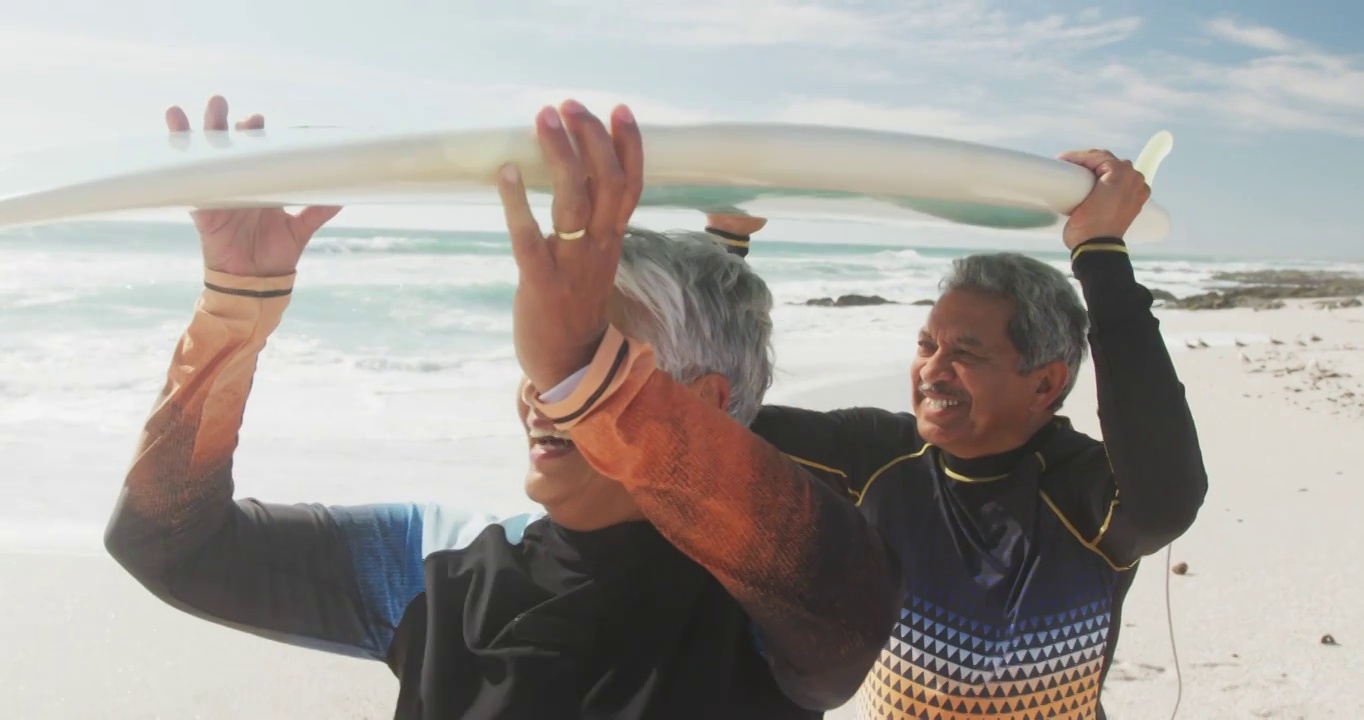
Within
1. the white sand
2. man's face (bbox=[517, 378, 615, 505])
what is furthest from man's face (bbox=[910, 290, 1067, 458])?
the white sand

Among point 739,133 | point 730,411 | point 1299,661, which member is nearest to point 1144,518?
point 730,411

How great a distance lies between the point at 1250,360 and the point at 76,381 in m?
11.5

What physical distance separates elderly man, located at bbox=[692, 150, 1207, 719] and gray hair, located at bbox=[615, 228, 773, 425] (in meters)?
0.59

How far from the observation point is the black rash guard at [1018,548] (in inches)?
72.3

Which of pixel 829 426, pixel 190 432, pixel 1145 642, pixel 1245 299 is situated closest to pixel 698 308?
pixel 190 432

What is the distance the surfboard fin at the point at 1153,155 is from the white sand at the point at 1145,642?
2.43m

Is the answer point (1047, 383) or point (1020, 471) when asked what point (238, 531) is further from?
point (1047, 383)

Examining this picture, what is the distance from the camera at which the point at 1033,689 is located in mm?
2082

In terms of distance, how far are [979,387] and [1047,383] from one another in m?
0.16

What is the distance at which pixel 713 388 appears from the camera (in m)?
1.50

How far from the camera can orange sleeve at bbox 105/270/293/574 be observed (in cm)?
153

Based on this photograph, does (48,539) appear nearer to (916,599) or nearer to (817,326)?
(916,599)

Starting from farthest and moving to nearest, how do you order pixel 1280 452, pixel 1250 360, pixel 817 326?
pixel 817 326
pixel 1250 360
pixel 1280 452

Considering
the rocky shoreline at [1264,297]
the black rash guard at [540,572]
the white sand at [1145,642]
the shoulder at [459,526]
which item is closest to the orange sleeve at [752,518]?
the black rash guard at [540,572]
